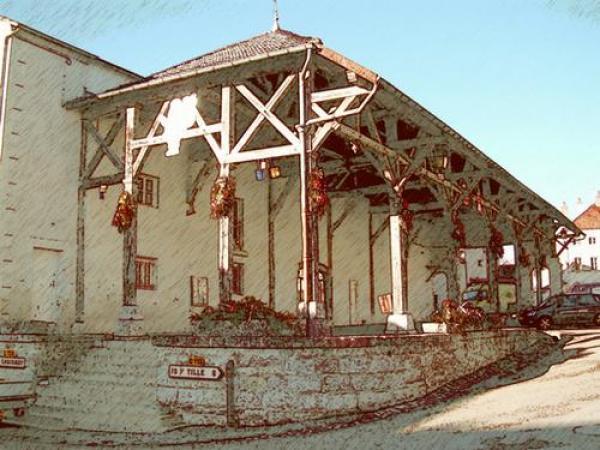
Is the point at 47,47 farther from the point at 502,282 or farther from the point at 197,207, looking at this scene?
the point at 502,282

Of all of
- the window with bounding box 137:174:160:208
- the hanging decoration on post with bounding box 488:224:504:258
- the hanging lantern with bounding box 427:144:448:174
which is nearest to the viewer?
the hanging lantern with bounding box 427:144:448:174

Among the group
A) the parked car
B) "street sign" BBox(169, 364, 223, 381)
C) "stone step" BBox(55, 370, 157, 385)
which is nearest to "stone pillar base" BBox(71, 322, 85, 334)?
"stone step" BBox(55, 370, 157, 385)

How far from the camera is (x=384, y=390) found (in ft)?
33.3

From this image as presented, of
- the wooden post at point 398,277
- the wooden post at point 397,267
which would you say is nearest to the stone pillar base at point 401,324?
the wooden post at point 398,277

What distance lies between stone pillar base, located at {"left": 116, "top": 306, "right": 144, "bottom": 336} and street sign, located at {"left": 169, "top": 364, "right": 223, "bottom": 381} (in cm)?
329

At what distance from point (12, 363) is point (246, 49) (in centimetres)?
757

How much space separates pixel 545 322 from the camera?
22781 millimetres

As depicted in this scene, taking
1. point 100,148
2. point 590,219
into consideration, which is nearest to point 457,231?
point 100,148

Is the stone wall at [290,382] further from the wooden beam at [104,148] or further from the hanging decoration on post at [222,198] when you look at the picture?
the wooden beam at [104,148]

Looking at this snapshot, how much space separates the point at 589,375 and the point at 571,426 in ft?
13.8

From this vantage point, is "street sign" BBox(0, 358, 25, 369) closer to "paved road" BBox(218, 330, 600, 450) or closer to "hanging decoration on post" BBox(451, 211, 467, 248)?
"paved road" BBox(218, 330, 600, 450)

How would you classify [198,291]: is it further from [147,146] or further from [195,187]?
[147,146]

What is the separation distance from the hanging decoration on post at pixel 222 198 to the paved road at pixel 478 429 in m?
3.94

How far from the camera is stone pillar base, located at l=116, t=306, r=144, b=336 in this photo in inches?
498
